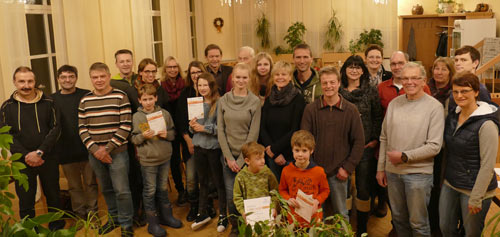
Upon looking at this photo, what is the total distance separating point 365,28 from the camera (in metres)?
9.82

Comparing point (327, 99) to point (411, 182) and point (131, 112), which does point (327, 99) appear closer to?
point (411, 182)

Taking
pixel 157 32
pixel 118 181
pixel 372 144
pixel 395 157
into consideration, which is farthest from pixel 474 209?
pixel 157 32

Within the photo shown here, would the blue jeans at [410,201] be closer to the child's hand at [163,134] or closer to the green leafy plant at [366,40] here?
the child's hand at [163,134]

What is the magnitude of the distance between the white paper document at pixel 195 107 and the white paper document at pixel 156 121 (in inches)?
8.9

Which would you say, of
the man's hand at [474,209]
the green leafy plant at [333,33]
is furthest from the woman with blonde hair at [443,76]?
the green leafy plant at [333,33]

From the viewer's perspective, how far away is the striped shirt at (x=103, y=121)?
3369mm

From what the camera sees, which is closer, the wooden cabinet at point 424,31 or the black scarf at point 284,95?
the black scarf at point 284,95

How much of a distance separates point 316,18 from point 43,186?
7.68 meters

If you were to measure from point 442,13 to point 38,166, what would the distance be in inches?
342

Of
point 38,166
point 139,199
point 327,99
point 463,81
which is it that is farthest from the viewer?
point 139,199

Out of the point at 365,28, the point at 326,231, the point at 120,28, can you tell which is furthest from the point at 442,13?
the point at 326,231

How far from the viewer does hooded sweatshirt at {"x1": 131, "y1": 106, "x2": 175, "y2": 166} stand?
344cm

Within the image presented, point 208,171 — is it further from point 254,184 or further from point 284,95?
point 284,95

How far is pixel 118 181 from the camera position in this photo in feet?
11.4
